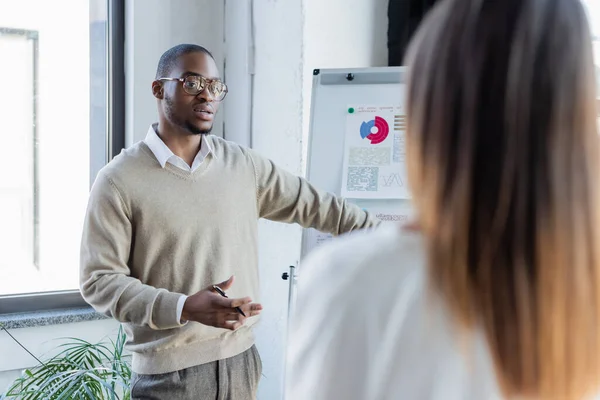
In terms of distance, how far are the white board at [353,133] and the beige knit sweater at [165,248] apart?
0.40 metres

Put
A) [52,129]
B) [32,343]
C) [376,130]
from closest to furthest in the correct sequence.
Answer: [376,130] < [32,343] < [52,129]

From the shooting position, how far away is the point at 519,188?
0.58 meters

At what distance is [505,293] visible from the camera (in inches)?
23.1

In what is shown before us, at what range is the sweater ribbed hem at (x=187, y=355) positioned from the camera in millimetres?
1662

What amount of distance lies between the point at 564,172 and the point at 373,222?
134 cm

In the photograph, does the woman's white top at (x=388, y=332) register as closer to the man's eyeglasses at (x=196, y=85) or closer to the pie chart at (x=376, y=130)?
the man's eyeglasses at (x=196, y=85)

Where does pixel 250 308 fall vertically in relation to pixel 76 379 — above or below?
above

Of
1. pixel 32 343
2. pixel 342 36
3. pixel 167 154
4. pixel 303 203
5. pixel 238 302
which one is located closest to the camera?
pixel 238 302

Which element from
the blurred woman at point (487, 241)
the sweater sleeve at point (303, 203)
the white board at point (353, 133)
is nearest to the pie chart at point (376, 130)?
the white board at point (353, 133)

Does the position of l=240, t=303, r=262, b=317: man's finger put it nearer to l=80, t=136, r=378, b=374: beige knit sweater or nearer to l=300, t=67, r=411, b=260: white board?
l=80, t=136, r=378, b=374: beige knit sweater

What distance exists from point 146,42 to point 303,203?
4.08 feet

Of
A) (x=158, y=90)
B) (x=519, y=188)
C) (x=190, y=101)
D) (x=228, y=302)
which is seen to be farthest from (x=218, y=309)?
(x=519, y=188)

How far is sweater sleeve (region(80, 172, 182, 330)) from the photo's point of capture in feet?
5.08

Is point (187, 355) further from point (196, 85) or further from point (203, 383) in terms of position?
point (196, 85)
